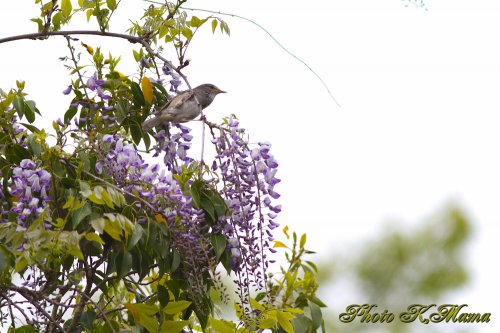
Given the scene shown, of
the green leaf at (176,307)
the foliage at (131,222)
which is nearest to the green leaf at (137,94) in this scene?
the foliage at (131,222)

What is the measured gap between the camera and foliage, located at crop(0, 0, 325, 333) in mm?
2303

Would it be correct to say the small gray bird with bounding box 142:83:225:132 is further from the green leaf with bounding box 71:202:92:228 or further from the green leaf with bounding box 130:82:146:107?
the green leaf with bounding box 71:202:92:228

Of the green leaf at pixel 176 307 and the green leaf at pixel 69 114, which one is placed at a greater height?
the green leaf at pixel 69 114

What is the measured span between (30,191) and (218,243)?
1.74ft

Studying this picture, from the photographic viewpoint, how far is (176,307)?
2416 millimetres

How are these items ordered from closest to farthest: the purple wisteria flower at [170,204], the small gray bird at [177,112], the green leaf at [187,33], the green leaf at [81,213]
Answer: the green leaf at [81,213]
the purple wisteria flower at [170,204]
the small gray bird at [177,112]
the green leaf at [187,33]

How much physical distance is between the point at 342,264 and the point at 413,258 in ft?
2.33

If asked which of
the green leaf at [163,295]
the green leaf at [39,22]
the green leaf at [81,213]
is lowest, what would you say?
the green leaf at [163,295]

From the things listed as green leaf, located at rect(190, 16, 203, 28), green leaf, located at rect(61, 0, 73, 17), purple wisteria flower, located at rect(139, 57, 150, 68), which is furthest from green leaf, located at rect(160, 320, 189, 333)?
green leaf, located at rect(61, 0, 73, 17)

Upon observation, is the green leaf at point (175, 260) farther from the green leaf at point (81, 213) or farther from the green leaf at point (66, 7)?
the green leaf at point (66, 7)

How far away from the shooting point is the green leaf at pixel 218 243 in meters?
2.41

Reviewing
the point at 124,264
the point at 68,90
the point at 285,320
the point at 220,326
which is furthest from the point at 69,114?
the point at 285,320

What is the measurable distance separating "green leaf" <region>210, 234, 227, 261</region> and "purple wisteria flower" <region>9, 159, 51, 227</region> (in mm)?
466

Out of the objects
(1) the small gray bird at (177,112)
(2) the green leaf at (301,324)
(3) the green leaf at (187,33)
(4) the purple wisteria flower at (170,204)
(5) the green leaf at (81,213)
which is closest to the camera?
(5) the green leaf at (81,213)
